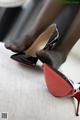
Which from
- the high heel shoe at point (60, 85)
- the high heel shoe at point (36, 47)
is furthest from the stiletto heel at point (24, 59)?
the high heel shoe at point (60, 85)

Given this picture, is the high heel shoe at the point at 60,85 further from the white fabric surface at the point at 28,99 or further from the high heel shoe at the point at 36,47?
the high heel shoe at the point at 36,47

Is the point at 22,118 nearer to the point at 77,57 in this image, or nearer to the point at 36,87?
the point at 36,87

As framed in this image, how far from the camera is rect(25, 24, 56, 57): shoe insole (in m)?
0.85

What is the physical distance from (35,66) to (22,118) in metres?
0.25

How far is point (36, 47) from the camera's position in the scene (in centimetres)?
86

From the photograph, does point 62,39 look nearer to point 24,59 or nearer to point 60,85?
point 24,59

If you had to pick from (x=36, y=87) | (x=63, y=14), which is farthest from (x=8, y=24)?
(x=36, y=87)

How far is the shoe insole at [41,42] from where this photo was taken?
85 centimetres

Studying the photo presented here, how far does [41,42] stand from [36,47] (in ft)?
0.08

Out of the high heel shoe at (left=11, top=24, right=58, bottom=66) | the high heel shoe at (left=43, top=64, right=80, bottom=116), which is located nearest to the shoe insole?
the high heel shoe at (left=11, top=24, right=58, bottom=66)

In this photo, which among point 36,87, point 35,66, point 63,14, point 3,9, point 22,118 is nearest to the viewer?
point 22,118

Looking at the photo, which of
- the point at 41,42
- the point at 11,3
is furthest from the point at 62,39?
the point at 11,3

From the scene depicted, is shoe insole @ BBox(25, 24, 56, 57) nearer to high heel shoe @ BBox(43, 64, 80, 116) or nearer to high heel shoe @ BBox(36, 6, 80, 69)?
high heel shoe @ BBox(36, 6, 80, 69)

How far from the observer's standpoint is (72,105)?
717 millimetres
